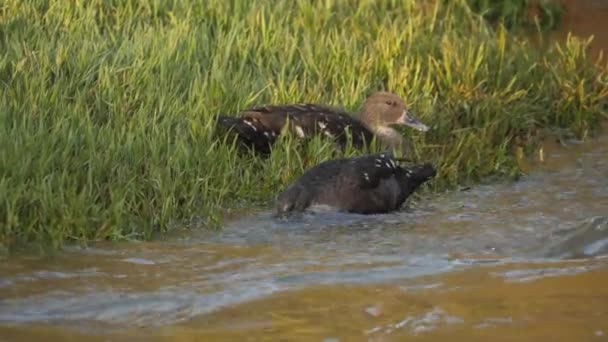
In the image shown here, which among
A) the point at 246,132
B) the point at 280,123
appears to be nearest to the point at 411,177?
the point at 280,123

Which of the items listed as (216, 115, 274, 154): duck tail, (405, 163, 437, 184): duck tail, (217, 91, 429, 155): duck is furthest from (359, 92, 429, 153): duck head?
(216, 115, 274, 154): duck tail

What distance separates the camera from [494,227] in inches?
292

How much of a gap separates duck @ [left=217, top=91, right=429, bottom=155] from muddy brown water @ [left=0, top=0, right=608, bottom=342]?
67 centimetres

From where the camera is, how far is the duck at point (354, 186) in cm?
759

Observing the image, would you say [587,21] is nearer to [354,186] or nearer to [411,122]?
[411,122]

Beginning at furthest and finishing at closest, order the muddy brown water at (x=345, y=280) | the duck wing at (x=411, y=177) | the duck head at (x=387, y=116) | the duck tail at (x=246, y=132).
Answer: the duck head at (x=387, y=116) → the duck tail at (x=246, y=132) → the duck wing at (x=411, y=177) → the muddy brown water at (x=345, y=280)

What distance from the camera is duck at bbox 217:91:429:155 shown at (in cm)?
816

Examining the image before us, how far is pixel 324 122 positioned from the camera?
8312 millimetres

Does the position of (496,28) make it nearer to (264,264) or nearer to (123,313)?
(264,264)

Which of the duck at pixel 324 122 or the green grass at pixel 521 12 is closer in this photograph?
the duck at pixel 324 122

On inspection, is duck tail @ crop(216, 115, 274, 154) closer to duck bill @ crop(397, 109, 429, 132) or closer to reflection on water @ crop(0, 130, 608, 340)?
reflection on water @ crop(0, 130, 608, 340)

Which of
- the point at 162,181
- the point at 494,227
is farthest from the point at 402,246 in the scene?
the point at 162,181

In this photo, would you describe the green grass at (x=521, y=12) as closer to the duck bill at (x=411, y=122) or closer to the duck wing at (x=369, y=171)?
the duck bill at (x=411, y=122)

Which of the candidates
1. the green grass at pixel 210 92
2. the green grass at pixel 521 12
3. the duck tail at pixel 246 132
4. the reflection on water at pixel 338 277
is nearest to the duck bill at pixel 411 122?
the green grass at pixel 210 92
